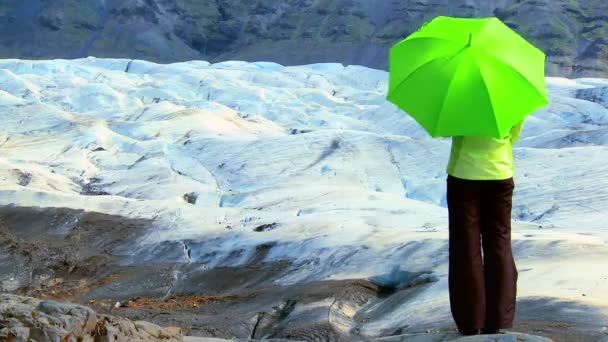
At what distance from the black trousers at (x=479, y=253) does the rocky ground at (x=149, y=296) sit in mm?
251

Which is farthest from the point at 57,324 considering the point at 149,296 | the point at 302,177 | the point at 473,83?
the point at 302,177

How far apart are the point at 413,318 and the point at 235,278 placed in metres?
4.21

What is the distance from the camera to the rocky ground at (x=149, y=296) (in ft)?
19.0

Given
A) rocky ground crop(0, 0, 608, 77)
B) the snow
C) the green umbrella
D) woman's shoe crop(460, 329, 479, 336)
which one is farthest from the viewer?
rocky ground crop(0, 0, 608, 77)

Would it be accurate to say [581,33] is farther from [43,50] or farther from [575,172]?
[575,172]

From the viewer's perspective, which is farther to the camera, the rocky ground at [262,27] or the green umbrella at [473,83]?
the rocky ground at [262,27]

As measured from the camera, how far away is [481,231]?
18.2ft

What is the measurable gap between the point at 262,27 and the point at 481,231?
109174mm

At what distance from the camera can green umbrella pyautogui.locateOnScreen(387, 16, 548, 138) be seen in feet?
16.7

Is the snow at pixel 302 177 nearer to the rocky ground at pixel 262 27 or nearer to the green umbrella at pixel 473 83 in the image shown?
the green umbrella at pixel 473 83

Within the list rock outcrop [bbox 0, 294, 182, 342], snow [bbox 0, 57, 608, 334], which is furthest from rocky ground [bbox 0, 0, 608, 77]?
rock outcrop [bbox 0, 294, 182, 342]

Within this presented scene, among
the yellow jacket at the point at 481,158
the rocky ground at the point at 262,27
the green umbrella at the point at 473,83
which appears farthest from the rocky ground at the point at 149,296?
the rocky ground at the point at 262,27

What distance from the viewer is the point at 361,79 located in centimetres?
6838

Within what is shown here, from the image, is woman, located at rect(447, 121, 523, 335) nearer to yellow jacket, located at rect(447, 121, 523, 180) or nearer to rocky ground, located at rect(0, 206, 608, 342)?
yellow jacket, located at rect(447, 121, 523, 180)
